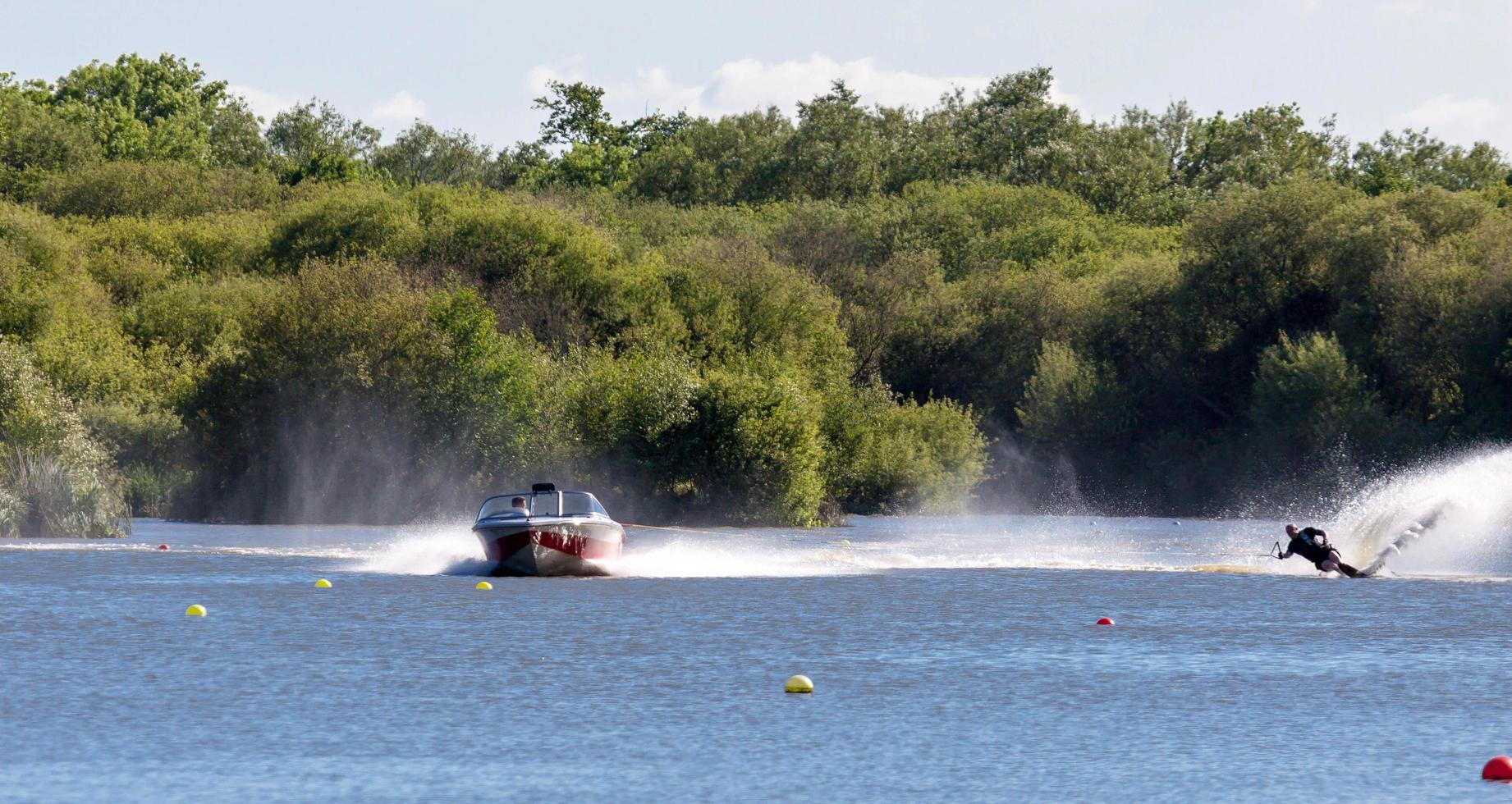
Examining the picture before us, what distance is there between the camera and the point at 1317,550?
47719mm

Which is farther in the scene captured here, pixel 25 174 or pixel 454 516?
pixel 25 174

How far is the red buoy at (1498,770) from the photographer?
68.7 feet

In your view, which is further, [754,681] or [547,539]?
[547,539]

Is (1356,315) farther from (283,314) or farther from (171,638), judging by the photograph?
(171,638)

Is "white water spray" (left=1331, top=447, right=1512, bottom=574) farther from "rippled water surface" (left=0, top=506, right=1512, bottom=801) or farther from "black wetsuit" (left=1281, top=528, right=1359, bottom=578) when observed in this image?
"black wetsuit" (left=1281, top=528, right=1359, bottom=578)

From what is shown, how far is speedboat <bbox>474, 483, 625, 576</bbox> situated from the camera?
4738 centimetres

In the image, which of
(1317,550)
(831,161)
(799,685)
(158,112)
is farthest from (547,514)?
(158,112)

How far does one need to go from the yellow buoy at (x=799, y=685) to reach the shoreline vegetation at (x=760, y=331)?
131 ft

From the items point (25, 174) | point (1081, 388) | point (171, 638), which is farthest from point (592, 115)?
point (171, 638)

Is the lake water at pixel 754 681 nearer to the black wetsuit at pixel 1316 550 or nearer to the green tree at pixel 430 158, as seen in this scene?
the black wetsuit at pixel 1316 550

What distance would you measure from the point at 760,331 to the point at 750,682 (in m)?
65.4

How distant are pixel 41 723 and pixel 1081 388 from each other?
259 ft

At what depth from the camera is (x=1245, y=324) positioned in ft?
320

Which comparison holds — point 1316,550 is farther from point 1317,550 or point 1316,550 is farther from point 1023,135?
point 1023,135
